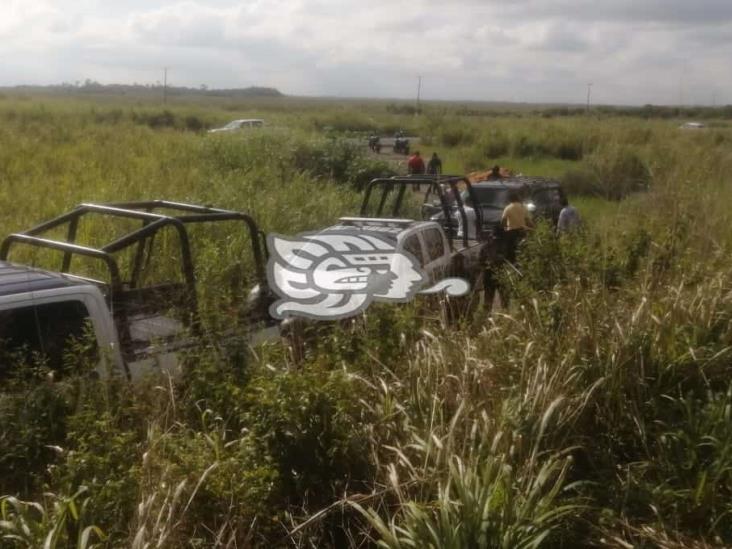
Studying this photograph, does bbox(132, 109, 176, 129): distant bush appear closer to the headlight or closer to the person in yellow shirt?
the person in yellow shirt

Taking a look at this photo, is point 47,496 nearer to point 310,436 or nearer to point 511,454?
point 310,436

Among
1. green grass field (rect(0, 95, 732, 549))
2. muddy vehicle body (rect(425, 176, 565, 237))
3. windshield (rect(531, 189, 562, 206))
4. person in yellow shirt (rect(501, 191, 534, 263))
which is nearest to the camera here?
green grass field (rect(0, 95, 732, 549))

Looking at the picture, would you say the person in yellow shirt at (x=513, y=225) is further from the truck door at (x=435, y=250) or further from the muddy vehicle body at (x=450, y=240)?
the truck door at (x=435, y=250)

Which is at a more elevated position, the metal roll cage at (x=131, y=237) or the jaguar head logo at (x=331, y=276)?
the metal roll cage at (x=131, y=237)

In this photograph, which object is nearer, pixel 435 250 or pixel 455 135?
pixel 435 250

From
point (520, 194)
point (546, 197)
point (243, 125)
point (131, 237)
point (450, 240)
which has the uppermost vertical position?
point (243, 125)

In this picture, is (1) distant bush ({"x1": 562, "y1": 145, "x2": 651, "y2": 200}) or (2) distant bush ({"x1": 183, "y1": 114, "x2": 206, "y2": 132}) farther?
(2) distant bush ({"x1": 183, "y1": 114, "x2": 206, "y2": 132})

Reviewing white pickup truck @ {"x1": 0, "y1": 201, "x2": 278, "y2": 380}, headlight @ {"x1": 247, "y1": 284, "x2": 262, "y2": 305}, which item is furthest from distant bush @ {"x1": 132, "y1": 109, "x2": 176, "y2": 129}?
white pickup truck @ {"x1": 0, "y1": 201, "x2": 278, "y2": 380}

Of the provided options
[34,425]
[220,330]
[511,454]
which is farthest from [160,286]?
[511,454]

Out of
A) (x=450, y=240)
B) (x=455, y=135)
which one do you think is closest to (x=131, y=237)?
(x=450, y=240)

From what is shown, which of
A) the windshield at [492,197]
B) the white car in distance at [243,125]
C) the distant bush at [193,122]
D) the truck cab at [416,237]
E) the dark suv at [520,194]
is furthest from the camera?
the distant bush at [193,122]

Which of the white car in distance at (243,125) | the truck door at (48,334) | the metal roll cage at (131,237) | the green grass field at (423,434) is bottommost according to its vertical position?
the green grass field at (423,434)

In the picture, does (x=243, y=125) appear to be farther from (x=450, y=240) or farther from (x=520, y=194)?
(x=450, y=240)

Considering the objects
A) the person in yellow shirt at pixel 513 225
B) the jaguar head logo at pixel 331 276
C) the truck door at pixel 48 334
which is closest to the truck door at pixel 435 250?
the jaguar head logo at pixel 331 276
